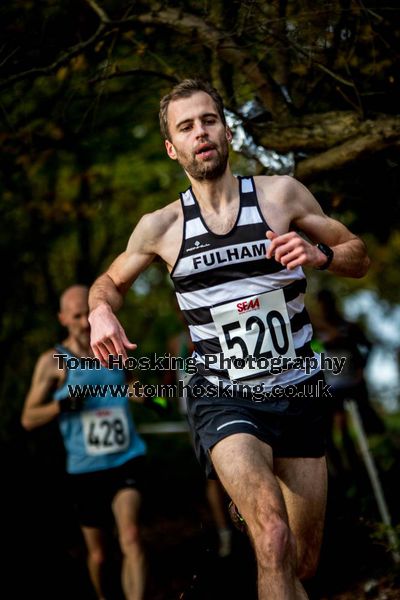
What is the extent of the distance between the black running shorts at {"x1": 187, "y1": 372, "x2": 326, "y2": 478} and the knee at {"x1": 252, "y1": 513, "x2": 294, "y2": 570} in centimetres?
50

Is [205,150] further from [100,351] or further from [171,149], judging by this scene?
[100,351]

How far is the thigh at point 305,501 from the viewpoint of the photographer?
400 cm

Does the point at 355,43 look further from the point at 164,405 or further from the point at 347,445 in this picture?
the point at 347,445

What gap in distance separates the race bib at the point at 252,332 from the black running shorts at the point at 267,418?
0.16 metres

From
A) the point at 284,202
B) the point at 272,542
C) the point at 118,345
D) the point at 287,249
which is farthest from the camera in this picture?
the point at 284,202

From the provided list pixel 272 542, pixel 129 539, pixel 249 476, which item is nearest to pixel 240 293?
pixel 249 476

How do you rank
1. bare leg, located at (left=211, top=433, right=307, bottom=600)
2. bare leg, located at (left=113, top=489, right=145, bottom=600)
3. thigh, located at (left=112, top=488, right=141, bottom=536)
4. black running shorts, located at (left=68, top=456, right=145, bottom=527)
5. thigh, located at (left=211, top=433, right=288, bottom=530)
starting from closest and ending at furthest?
bare leg, located at (left=211, top=433, right=307, bottom=600) < thigh, located at (left=211, top=433, right=288, bottom=530) < bare leg, located at (left=113, top=489, right=145, bottom=600) < thigh, located at (left=112, top=488, right=141, bottom=536) < black running shorts, located at (left=68, top=456, right=145, bottom=527)

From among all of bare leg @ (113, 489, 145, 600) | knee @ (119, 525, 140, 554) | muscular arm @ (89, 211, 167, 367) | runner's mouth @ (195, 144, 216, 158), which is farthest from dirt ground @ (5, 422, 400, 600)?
runner's mouth @ (195, 144, 216, 158)

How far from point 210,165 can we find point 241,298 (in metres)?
0.68

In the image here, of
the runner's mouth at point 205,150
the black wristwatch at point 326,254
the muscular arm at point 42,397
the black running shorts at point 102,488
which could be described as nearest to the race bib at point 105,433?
the black running shorts at point 102,488

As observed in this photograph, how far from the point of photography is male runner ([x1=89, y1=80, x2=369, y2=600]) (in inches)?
155

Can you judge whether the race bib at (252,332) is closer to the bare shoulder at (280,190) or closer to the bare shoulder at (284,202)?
the bare shoulder at (284,202)

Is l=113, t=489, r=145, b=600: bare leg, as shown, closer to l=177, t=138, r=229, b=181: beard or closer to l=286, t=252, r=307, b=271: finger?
l=177, t=138, r=229, b=181: beard

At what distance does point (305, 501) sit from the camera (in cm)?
400
